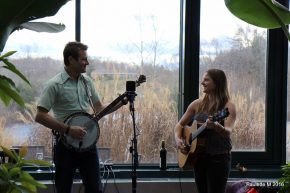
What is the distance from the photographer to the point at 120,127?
4352 mm

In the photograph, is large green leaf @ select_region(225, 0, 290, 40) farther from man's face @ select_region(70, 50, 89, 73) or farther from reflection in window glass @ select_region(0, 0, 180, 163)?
reflection in window glass @ select_region(0, 0, 180, 163)

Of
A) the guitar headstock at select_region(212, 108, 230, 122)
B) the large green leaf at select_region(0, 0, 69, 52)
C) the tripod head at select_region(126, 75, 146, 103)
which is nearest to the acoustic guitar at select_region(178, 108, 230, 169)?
the guitar headstock at select_region(212, 108, 230, 122)

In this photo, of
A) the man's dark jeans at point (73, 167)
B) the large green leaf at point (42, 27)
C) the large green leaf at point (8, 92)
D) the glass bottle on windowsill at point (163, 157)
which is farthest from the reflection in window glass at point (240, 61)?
the large green leaf at point (8, 92)

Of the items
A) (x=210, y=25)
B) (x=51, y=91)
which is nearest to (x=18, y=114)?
(x=51, y=91)

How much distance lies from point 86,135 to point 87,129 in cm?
6

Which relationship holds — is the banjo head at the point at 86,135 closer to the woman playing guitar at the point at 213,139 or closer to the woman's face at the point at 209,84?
the woman playing guitar at the point at 213,139

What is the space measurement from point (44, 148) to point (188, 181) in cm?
134

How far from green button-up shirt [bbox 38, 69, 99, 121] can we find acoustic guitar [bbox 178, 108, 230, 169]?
83cm

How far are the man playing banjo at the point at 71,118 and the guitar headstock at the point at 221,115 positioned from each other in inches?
35.9

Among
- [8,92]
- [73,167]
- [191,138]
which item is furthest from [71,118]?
[8,92]

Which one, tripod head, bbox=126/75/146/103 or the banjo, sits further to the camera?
tripod head, bbox=126/75/146/103

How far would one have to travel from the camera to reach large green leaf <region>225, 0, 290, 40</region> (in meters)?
1.32

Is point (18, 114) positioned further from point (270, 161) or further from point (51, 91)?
point (270, 161)

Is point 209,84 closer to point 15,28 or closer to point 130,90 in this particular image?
point 130,90
